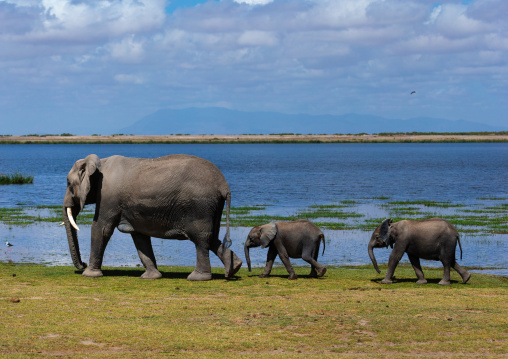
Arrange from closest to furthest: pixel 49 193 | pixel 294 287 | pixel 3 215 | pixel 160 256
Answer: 1. pixel 294 287
2. pixel 160 256
3. pixel 3 215
4. pixel 49 193

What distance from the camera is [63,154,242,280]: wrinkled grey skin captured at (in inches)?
632

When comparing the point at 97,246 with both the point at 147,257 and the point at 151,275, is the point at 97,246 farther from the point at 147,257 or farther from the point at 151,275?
the point at 151,275

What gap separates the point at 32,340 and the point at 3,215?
24.6m

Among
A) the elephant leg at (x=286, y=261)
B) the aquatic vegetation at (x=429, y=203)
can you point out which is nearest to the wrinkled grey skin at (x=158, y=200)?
the elephant leg at (x=286, y=261)

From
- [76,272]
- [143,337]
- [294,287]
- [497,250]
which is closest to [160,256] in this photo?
[76,272]

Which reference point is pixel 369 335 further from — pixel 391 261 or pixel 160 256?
pixel 160 256

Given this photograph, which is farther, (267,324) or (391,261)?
(391,261)

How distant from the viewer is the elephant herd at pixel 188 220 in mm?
16016

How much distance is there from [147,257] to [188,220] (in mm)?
1451

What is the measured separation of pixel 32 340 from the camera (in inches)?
394

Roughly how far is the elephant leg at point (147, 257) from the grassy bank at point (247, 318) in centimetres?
55

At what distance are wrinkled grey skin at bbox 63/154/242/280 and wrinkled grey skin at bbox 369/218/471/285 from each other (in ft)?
11.6

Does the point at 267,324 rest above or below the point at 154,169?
below

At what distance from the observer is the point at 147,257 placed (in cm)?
1661
